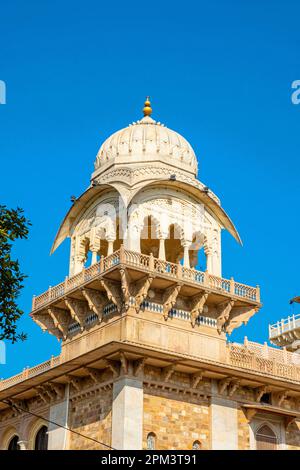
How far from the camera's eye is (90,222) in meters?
37.4

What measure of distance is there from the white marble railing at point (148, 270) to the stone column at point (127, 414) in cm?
416

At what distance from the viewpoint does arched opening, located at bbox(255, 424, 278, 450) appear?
35.0 meters

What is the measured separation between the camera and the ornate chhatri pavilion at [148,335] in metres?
32.6

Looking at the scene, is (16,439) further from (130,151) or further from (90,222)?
(130,151)

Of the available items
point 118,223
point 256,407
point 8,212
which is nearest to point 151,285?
point 118,223

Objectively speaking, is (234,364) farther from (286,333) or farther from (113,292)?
(286,333)

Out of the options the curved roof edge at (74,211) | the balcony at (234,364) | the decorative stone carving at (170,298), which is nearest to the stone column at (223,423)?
the balcony at (234,364)

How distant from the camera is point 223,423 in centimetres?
3400

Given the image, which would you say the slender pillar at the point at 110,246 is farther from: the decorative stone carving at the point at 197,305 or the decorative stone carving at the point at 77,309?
the decorative stone carving at the point at 197,305

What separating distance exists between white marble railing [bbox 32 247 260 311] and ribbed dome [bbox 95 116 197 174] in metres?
5.40

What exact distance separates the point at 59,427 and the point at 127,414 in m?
4.41

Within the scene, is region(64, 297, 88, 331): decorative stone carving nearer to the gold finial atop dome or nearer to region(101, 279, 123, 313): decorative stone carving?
region(101, 279, 123, 313): decorative stone carving

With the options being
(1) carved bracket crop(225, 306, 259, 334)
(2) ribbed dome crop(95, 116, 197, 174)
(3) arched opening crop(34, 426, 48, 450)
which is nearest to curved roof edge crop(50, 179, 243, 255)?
(2) ribbed dome crop(95, 116, 197, 174)

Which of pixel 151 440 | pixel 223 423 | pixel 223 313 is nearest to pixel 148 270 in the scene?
pixel 223 313
